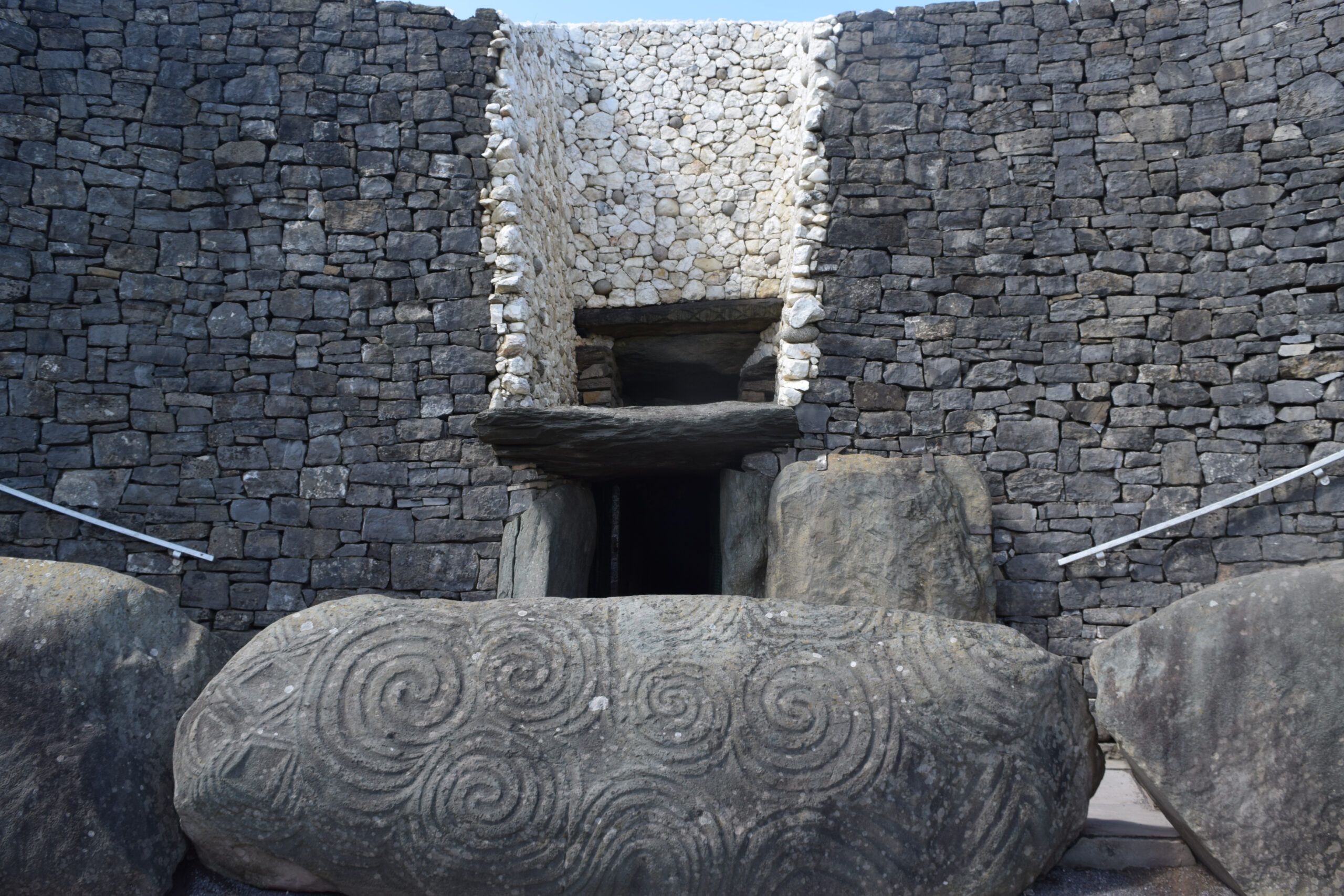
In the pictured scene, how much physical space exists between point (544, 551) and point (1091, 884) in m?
3.34

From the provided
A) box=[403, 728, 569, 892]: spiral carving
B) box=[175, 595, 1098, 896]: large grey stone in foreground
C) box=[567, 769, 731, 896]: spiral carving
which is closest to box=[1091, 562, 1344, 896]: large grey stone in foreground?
box=[175, 595, 1098, 896]: large grey stone in foreground

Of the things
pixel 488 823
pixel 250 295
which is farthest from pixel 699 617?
pixel 250 295

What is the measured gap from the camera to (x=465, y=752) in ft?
9.68

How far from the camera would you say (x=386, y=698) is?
3.06 metres

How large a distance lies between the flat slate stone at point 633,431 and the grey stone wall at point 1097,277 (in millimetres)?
369

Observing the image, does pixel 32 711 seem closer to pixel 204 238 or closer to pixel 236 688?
pixel 236 688

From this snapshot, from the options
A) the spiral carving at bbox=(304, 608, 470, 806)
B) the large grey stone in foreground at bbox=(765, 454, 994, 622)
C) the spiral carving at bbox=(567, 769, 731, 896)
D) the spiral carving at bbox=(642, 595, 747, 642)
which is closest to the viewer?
the spiral carving at bbox=(567, 769, 731, 896)

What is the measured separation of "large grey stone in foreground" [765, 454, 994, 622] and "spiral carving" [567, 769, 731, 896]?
95.0 inches

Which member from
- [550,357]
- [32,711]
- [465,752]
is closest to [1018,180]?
[550,357]

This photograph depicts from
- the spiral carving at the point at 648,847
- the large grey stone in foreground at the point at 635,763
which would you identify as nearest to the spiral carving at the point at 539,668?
the large grey stone in foreground at the point at 635,763

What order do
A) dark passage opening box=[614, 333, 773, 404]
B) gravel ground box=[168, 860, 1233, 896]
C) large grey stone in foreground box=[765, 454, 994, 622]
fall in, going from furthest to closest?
dark passage opening box=[614, 333, 773, 404]
large grey stone in foreground box=[765, 454, 994, 622]
gravel ground box=[168, 860, 1233, 896]

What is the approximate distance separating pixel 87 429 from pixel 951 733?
5.30 meters

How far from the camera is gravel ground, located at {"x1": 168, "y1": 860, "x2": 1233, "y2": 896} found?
122 inches

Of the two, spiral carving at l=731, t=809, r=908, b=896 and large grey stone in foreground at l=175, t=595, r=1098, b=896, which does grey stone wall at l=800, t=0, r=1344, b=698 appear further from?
spiral carving at l=731, t=809, r=908, b=896
